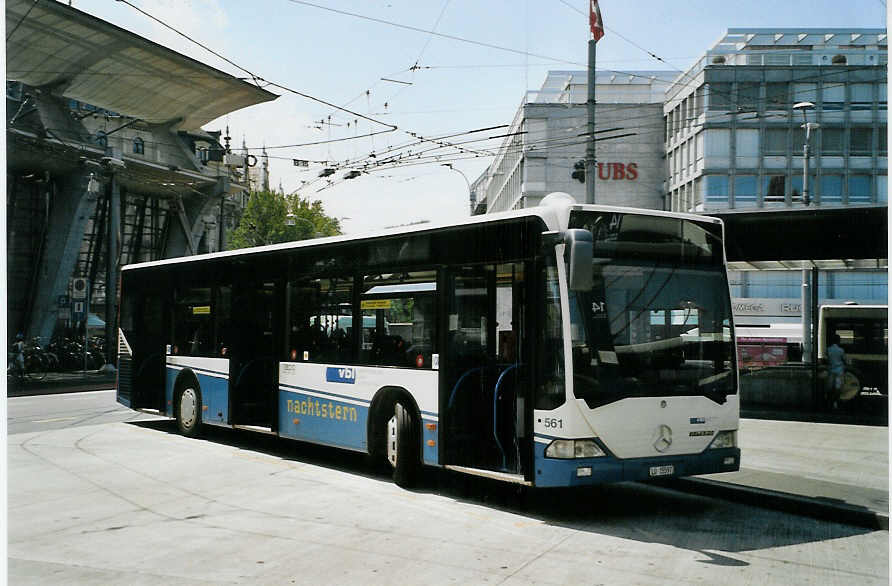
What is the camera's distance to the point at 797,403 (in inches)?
733

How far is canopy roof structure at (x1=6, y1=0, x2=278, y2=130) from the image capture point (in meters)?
20.8

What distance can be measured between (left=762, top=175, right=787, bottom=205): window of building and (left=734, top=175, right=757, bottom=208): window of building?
0.67 meters

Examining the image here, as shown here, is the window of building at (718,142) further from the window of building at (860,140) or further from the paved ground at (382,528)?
the paved ground at (382,528)

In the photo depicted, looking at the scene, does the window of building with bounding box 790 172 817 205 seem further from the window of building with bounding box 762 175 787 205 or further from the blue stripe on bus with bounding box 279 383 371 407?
the blue stripe on bus with bounding box 279 383 371 407

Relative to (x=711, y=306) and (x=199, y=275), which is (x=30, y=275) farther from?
(x=711, y=306)

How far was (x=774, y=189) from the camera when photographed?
53438 mm

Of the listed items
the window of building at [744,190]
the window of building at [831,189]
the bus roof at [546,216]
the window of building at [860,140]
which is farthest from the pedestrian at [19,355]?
the window of building at [744,190]

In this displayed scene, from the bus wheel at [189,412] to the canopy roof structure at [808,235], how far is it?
9140mm

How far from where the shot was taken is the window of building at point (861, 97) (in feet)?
125

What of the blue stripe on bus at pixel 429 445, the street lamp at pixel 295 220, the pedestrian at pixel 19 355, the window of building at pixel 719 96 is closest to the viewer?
the blue stripe on bus at pixel 429 445

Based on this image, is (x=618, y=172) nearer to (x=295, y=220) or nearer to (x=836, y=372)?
(x=295, y=220)

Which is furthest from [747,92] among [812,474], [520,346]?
[520,346]

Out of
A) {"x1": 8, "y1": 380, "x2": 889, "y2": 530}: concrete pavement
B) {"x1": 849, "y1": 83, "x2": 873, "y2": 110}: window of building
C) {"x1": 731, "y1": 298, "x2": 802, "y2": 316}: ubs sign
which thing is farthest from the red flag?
{"x1": 731, "y1": 298, "x2": 802, "y2": 316}: ubs sign

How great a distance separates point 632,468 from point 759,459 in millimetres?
4266
